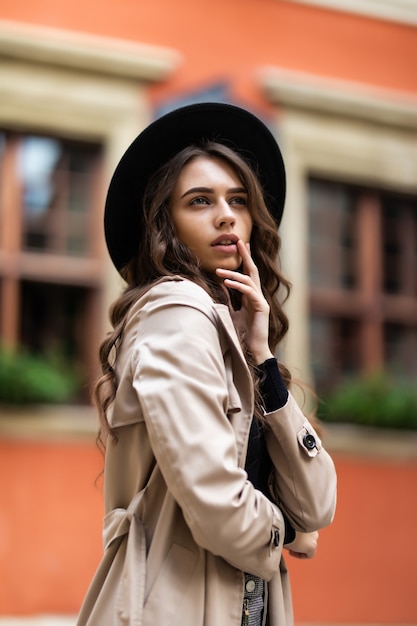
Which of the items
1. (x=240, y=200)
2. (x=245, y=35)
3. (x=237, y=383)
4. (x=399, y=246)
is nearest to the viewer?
(x=237, y=383)

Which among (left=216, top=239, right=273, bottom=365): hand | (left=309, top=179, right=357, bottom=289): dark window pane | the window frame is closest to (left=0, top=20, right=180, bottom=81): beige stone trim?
the window frame

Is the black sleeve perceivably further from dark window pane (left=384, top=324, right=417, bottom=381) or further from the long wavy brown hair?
dark window pane (left=384, top=324, right=417, bottom=381)

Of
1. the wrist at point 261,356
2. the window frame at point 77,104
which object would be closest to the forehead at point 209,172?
the wrist at point 261,356

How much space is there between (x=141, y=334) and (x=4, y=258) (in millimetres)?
4740

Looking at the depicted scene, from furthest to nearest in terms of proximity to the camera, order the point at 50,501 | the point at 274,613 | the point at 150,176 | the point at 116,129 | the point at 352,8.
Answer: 1. the point at 352,8
2. the point at 116,129
3. the point at 50,501
4. the point at 150,176
5. the point at 274,613

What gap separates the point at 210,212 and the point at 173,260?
157mm

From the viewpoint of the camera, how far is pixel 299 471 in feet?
6.94

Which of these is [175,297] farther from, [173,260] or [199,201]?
[199,201]

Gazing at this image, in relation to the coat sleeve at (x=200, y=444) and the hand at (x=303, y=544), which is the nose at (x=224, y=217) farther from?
the hand at (x=303, y=544)

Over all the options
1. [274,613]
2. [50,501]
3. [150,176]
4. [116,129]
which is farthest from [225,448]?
[116,129]

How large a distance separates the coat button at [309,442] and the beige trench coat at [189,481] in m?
0.01

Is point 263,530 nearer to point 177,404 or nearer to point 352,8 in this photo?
point 177,404

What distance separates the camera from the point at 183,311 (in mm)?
2033

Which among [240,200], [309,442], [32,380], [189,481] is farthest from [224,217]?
[32,380]
